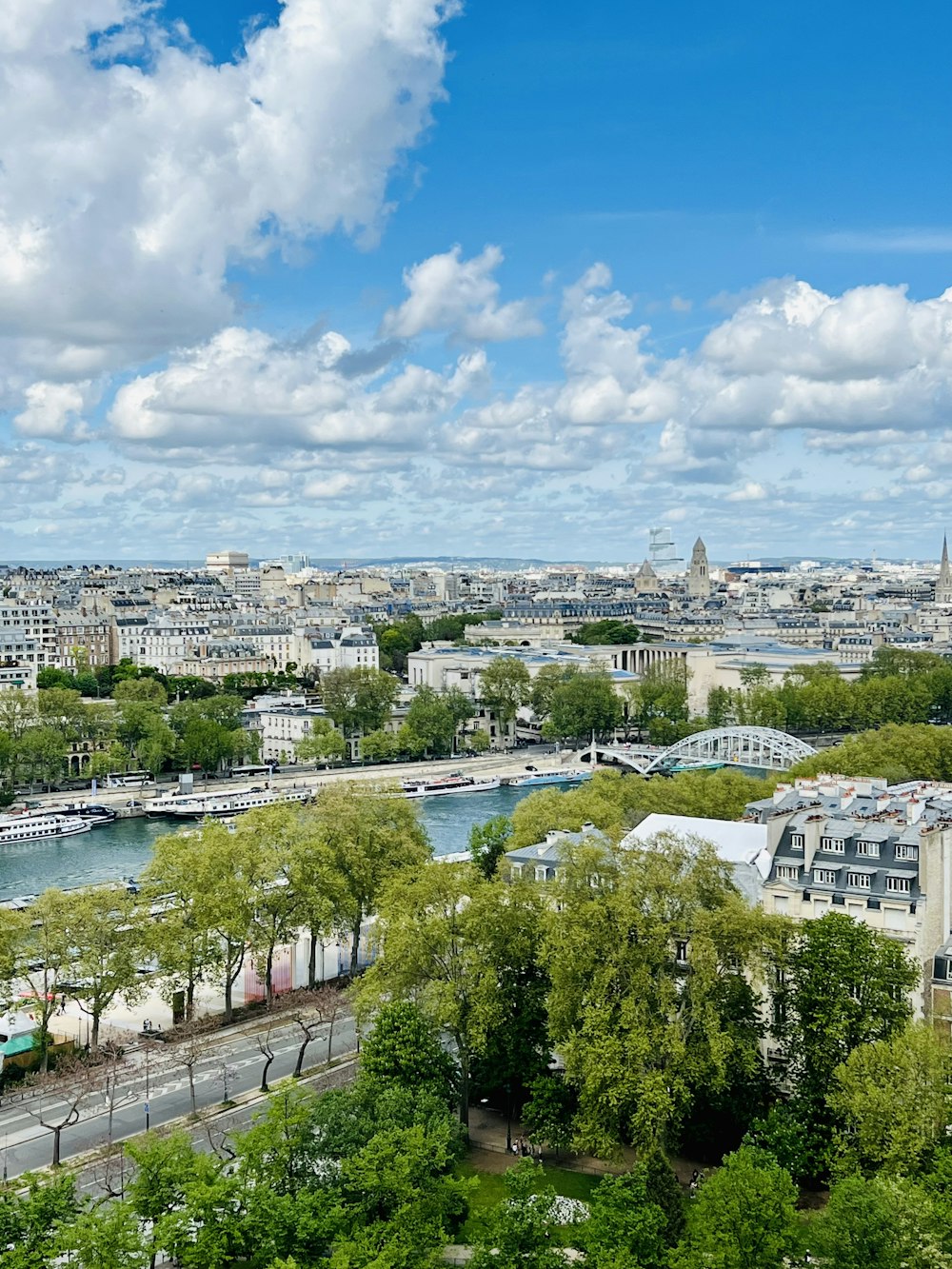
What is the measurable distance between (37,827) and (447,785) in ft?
61.8

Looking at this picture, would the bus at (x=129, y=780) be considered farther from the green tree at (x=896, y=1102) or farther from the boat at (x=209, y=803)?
the green tree at (x=896, y=1102)

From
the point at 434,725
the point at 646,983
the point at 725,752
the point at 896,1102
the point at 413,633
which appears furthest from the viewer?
the point at 413,633

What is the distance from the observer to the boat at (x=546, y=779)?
213 feet

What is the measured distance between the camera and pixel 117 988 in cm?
2420

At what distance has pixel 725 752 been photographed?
63.7m

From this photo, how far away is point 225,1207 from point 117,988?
8.43 m

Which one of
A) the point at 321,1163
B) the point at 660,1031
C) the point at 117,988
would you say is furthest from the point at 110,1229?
the point at 117,988

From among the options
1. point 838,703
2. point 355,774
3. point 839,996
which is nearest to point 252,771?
point 355,774

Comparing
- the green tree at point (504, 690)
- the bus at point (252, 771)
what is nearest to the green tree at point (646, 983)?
the bus at point (252, 771)

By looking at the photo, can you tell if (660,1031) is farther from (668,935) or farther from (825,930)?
(825,930)

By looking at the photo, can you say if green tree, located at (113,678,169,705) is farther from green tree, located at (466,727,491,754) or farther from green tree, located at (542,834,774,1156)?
green tree, located at (542,834,774,1156)

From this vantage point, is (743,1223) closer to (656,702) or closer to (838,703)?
(838,703)

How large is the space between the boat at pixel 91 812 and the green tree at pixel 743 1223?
42187 millimetres

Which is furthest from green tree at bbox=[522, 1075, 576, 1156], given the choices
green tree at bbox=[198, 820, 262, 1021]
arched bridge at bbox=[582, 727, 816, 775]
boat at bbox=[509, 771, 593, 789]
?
boat at bbox=[509, 771, 593, 789]
